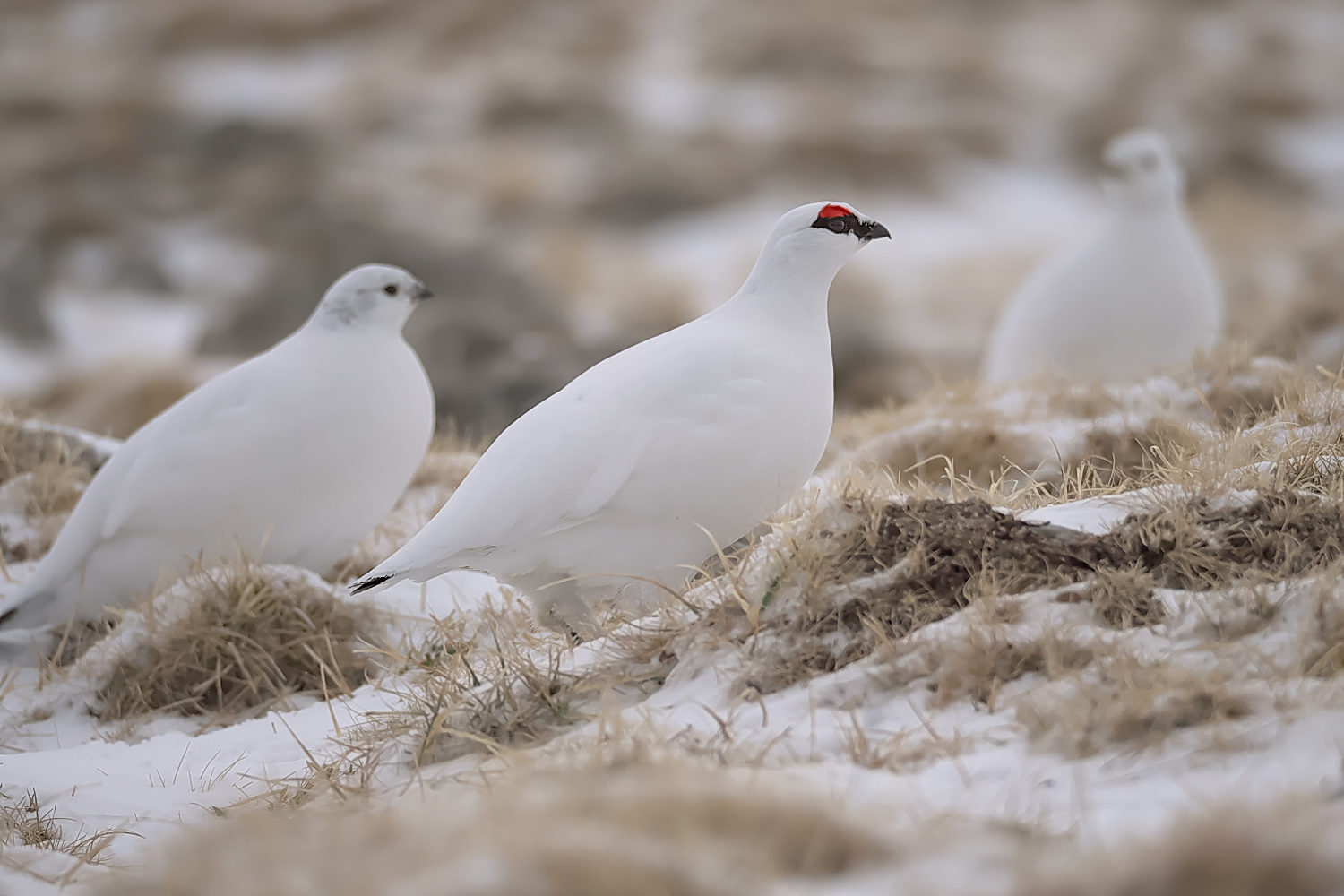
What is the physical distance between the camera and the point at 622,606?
2.87m

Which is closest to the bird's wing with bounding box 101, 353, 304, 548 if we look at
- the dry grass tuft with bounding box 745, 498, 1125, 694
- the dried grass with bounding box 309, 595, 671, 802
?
the dried grass with bounding box 309, 595, 671, 802

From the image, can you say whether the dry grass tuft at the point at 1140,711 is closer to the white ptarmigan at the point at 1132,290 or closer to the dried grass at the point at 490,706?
the dried grass at the point at 490,706

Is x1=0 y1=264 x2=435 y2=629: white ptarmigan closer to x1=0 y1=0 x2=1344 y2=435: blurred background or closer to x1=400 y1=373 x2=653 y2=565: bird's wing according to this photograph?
x1=400 y1=373 x2=653 y2=565: bird's wing

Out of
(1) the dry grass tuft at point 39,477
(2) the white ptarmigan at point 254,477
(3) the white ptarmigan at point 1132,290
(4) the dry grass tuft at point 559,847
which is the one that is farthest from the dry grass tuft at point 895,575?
(1) the dry grass tuft at point 39,477

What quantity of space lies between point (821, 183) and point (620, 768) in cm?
2015

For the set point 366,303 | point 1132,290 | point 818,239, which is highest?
point 818,239

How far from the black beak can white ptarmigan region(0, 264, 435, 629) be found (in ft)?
5.64

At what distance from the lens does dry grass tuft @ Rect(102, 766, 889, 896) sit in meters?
1.32

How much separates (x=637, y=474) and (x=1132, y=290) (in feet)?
13.5

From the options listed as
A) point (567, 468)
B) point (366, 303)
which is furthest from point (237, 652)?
point (567, 468)

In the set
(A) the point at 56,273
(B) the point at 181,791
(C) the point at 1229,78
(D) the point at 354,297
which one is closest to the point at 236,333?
(A) the point at 56,273

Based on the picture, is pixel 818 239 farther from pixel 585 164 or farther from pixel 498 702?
pixel 585 164

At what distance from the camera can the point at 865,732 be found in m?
2.08

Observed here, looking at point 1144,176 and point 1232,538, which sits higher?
point 1144,176
